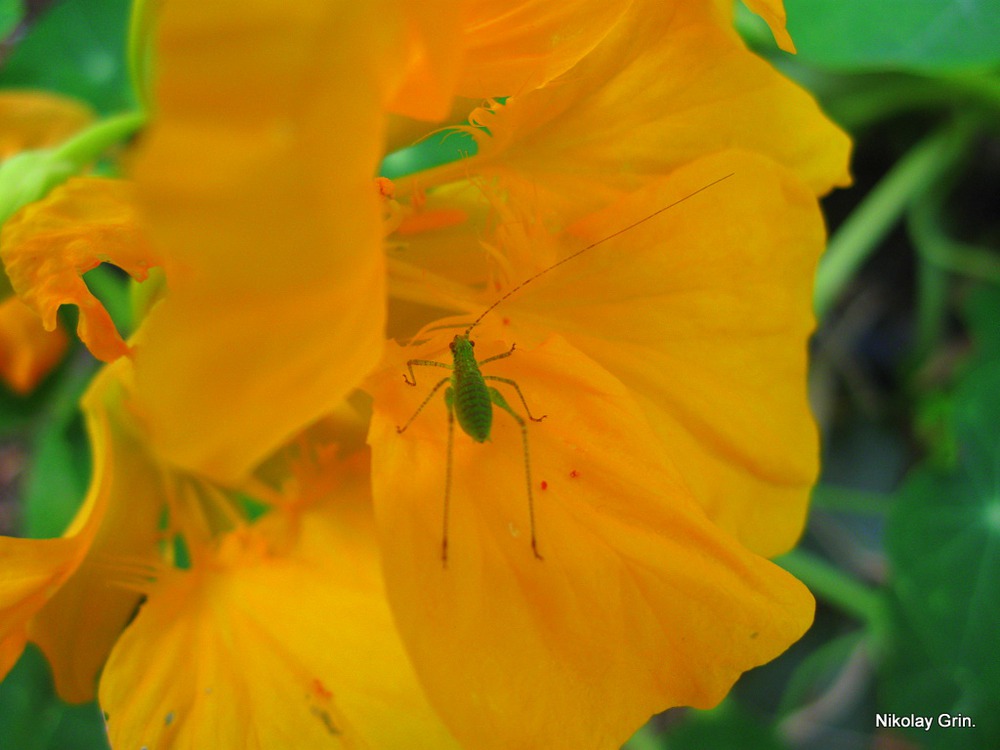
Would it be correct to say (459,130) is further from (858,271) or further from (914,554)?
(858,271)

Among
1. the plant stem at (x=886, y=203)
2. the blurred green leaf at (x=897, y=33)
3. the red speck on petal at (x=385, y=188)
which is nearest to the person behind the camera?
the red speck on petal at (x=385, y=188)

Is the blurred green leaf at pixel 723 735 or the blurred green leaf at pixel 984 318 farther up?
the blurred green leaf at pixel 984 318

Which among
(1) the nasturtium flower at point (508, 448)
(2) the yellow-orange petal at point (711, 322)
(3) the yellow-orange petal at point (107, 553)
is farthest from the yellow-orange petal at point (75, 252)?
(2) the yellow-orange petal at point (711, 322)

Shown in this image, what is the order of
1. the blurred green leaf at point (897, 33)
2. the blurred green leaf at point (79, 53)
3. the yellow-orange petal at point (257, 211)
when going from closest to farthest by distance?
the yellow-orange petal at point (257, 211) → the blurred green leaf at point (897, 33) → the blurred green leaf at point (79, 53)

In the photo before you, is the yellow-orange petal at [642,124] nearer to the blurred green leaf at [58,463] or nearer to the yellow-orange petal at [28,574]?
the yellow-orange petal at [28,574]

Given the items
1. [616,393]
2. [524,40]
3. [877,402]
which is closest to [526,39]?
[524,40]
